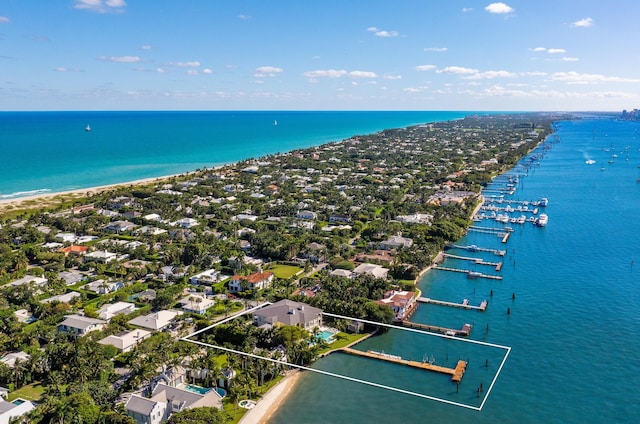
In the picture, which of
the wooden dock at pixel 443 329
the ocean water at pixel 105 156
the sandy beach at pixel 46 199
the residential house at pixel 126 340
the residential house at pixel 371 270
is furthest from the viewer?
the ocean water at pixel 105 156

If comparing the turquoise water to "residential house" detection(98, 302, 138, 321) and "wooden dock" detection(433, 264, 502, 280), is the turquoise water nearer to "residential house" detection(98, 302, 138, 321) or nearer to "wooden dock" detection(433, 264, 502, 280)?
"residential house" detection(98, 302, 138, 321)

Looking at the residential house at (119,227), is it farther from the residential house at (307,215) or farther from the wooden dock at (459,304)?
the wooden dock at (459,304)

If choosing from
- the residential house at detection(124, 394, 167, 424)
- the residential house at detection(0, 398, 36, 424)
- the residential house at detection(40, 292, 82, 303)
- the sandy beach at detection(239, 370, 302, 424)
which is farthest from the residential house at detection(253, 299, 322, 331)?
the residential house at detection(40, 292, 82, 303)

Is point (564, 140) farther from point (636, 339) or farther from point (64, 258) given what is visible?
point (64, 258)

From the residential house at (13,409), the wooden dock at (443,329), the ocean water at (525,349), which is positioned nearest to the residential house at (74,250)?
the residential house at (13,409)

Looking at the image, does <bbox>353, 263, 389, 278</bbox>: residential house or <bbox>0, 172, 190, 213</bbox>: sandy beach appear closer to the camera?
<bbox>353, 263, 389, 278</bbox>: residential house

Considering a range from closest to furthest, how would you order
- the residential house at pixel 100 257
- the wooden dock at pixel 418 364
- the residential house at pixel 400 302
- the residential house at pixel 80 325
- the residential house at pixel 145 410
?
1. the residential house at pixel 145 410
2. the wooden dock at pixel 418 364
3. the residential house at pixel 80 325
4. the residential house at pixel 400 302
5. the residential house at pixel 100 257
